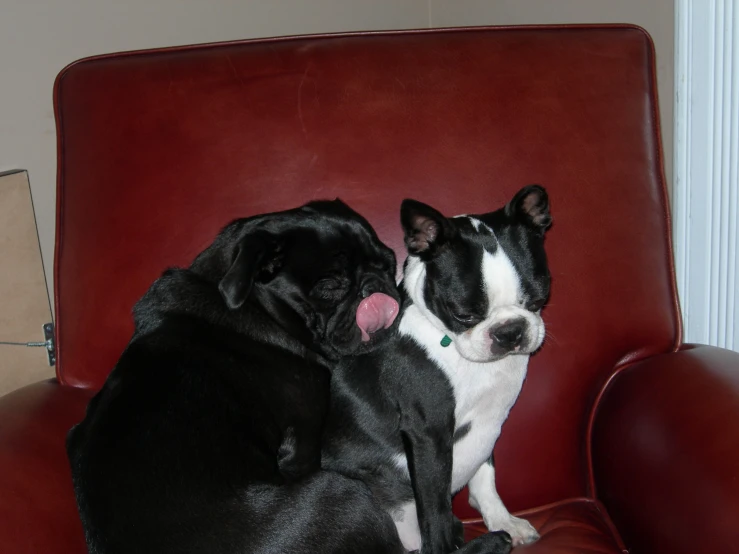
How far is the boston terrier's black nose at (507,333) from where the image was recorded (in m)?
1.80

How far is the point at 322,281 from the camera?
189cm

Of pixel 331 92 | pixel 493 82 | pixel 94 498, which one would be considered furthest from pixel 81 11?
pixel 94 498

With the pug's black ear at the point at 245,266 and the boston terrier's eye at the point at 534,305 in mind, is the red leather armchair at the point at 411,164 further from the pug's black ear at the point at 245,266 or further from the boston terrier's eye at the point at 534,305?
the pug's black ear at the point at 245,266

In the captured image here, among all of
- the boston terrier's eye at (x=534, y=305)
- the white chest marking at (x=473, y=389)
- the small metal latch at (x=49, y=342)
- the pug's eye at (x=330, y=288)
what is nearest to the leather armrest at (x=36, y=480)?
the pug's eye at (x=330, y=288)

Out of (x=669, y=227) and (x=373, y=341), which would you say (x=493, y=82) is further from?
A: (x=373, y=341)

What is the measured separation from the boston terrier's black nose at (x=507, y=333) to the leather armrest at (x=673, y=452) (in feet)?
1.19

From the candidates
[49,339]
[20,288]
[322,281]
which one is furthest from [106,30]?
[322,281]

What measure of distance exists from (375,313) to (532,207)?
446 mm

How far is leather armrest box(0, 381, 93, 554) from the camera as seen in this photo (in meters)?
1.61

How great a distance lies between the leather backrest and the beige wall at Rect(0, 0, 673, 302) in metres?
0.51

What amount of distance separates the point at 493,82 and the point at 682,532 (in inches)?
46.9

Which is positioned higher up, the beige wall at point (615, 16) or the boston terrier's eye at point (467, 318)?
the beige wall at point (615, 16)

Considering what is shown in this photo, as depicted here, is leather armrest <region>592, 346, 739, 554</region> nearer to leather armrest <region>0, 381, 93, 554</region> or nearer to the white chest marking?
the white chest marking

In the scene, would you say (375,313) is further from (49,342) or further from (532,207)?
(49,342)
